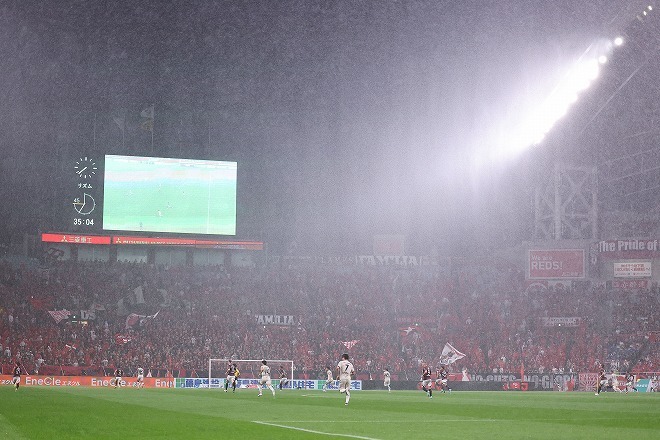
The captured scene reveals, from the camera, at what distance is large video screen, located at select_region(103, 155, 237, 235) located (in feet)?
216

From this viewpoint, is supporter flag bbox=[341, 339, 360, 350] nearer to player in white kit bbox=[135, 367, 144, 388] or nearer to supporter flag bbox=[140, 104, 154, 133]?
player in white kit bbox=[135, 367, 144, 388]

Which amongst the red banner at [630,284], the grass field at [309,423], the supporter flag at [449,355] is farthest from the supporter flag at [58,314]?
the red banner at [630,284]

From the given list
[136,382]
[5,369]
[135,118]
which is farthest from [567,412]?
[135,118]

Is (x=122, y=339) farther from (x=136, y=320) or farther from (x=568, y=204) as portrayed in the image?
(x=568, y=204)

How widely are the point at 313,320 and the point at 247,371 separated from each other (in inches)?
438

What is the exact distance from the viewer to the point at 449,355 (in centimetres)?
6725

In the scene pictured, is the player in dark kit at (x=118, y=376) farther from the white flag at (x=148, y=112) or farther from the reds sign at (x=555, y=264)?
the reds sign at (x=555, y=264)

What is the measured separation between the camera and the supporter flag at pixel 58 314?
66188 millimetres

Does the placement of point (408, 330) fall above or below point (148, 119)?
below

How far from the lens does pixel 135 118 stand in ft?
236

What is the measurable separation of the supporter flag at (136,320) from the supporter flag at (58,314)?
473cm

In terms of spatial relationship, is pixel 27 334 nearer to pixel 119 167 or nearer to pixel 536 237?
pixel 119 167

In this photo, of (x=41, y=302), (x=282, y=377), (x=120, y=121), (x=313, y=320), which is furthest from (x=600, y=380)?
(x=120, y=121)

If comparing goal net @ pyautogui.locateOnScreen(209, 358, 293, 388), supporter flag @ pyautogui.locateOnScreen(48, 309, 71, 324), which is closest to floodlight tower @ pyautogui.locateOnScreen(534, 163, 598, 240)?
goal net @ pyautogui.locateOnScreen(209, 358, 293, 388)
